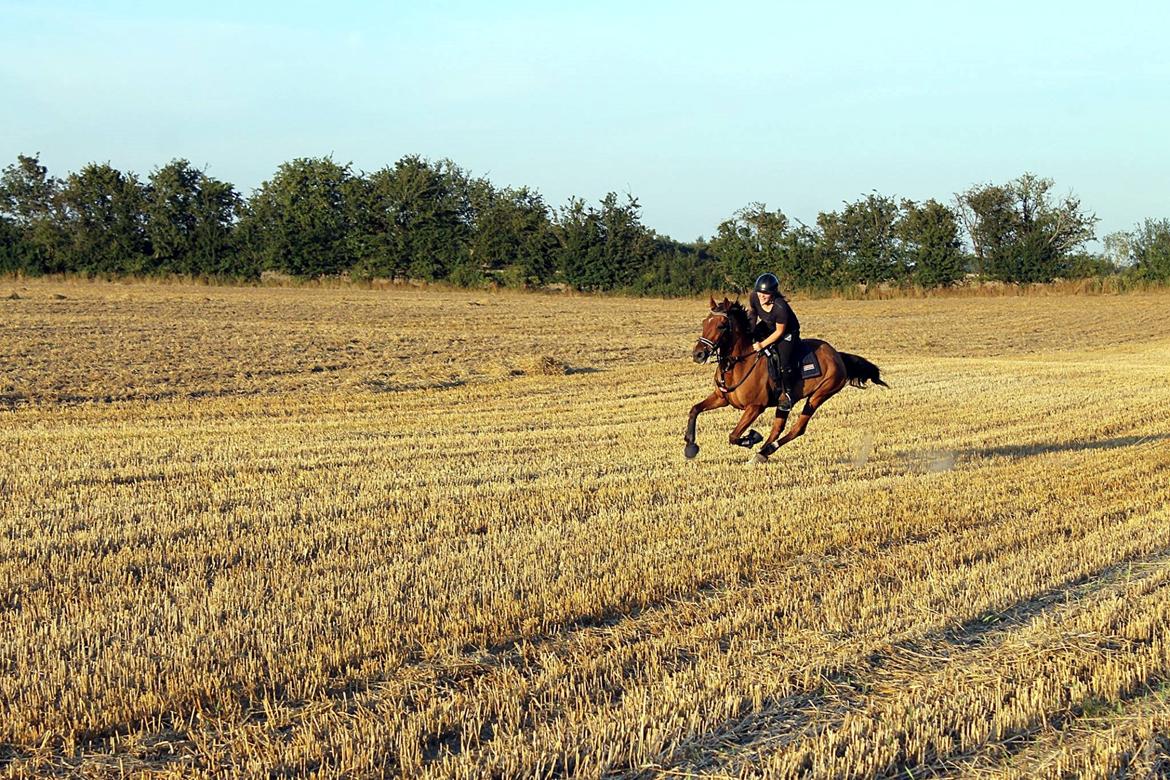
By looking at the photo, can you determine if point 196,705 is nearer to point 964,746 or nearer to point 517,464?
point 964,746

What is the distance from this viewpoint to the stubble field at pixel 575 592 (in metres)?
4.66

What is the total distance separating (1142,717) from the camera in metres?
4.89

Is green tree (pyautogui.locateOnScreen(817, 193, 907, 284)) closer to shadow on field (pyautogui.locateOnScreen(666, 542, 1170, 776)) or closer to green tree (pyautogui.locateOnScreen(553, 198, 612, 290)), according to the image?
green tree (pyautogui.locateOnScreen(553, 198, 612, 290))

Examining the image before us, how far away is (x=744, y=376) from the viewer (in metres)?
11.6

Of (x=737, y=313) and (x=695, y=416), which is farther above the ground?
(x=737, y=313)

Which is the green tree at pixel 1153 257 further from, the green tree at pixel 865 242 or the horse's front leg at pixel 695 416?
the horse's front leg at pixel 695 416

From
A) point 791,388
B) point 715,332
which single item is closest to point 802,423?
point 791,388

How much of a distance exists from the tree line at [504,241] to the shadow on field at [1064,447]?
50.4 m

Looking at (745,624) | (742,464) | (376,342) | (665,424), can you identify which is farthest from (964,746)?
(376,342)

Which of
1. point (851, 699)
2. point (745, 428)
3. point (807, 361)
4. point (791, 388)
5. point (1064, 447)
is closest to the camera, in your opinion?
point (851, 699)

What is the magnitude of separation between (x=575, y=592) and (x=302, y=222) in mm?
63810

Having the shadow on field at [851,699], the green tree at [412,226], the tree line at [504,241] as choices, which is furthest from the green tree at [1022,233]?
the shadow on field at [851,699]

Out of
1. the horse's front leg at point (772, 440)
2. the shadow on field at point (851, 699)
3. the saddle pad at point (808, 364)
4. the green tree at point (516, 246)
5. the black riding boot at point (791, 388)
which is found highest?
the green tree at point (516, 246)

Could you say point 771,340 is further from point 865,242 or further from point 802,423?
point 865,242
